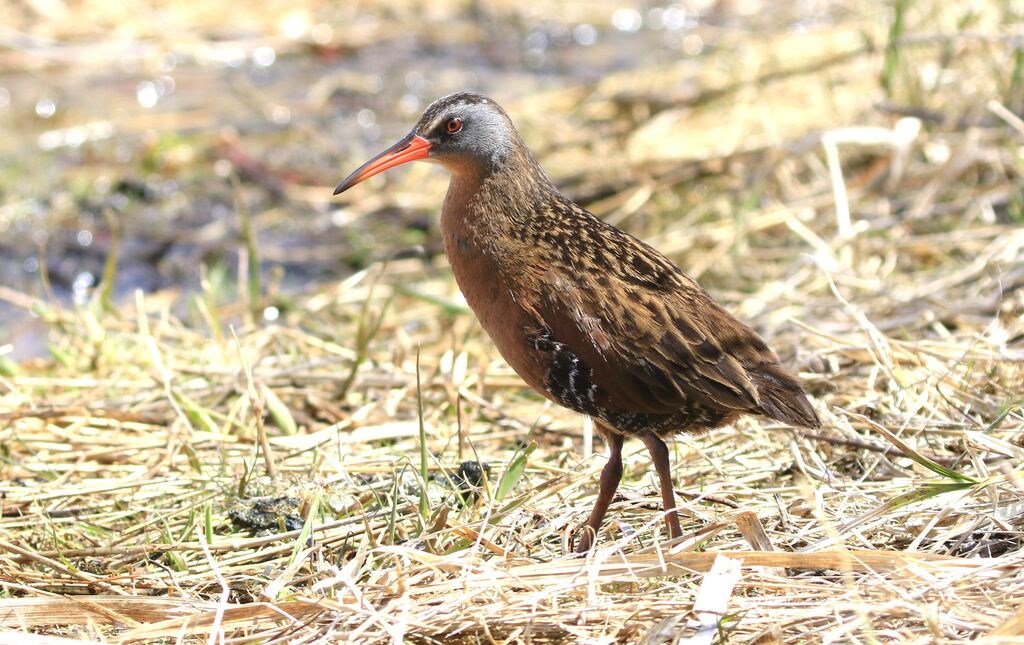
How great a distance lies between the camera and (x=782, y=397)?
3094 mm

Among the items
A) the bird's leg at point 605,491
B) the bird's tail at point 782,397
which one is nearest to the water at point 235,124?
the bird's leg at point 605,491

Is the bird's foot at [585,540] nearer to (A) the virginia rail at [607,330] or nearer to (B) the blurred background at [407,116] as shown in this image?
(A) the virginia rail at [607,330]

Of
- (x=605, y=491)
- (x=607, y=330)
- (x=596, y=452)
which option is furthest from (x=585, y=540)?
(x=596, y=452)

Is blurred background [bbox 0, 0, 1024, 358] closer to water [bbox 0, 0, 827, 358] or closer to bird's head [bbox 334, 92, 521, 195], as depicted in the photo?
water [bbox 0, 0, 827, 358]

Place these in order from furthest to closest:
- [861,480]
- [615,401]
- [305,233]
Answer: [305,233] < [861,480] < [615,401]

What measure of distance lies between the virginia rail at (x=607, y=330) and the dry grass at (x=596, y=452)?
0.70ft

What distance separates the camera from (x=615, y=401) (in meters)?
3.08

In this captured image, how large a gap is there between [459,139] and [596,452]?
108cm

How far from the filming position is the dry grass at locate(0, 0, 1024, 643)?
2627 millimetres

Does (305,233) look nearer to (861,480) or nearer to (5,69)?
(5,69)

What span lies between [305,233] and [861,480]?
13.2 feet

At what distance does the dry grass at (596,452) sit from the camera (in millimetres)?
2627

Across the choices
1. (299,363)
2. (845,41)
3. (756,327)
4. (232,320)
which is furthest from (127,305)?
(845,41)

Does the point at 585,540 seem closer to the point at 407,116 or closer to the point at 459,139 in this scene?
the point at 459,139
